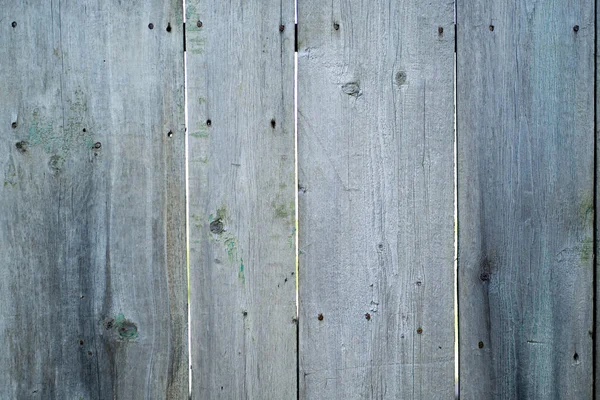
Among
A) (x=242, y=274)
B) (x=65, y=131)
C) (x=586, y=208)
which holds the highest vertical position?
(x=65, y=131)

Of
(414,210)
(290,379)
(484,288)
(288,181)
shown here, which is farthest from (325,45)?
(290,379)

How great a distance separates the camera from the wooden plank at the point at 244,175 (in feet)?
4.15

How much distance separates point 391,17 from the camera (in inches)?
49.6

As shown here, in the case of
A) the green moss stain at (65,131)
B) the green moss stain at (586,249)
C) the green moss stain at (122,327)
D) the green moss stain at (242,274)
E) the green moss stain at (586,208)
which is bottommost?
the green moss stain at (122,327)

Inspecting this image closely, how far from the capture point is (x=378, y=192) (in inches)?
49.8

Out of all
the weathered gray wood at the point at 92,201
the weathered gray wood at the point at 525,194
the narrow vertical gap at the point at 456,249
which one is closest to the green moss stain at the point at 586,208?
the weathered gray wood at the point at 525,194

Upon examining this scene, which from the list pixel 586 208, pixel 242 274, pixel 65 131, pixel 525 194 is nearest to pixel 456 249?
pixel 525 194

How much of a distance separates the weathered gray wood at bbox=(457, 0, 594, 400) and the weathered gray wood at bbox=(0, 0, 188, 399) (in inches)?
26.1

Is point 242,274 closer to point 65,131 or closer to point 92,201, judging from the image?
point 92,201

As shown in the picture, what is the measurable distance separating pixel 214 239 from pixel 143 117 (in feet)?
1.06

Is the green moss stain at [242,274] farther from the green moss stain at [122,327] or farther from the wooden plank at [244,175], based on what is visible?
the green moss stain at [122,327]

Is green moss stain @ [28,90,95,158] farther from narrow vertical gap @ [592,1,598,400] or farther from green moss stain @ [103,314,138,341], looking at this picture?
narrow vertical gap @ [592,1,598,400]

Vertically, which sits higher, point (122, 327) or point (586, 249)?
point (586, 249)

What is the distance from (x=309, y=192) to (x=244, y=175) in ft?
0.50
